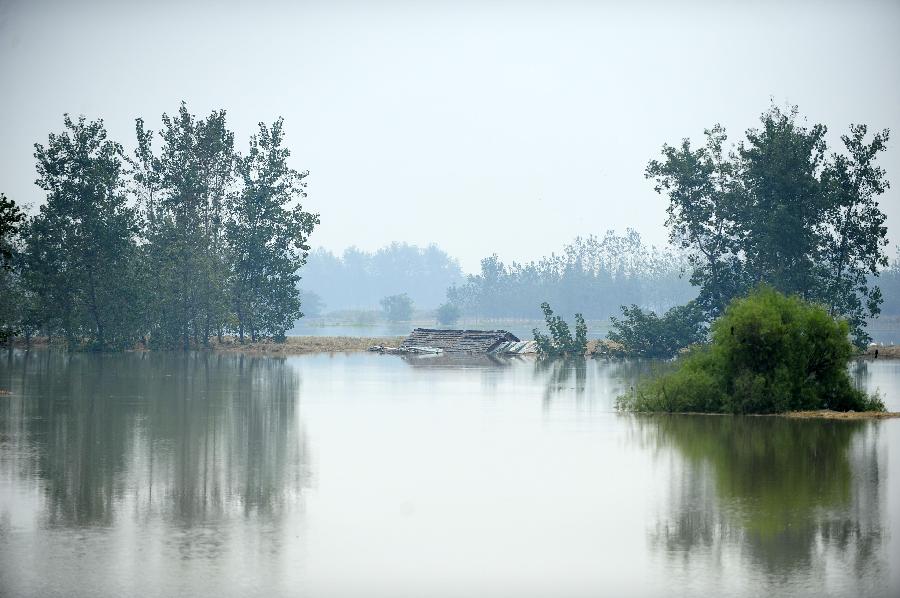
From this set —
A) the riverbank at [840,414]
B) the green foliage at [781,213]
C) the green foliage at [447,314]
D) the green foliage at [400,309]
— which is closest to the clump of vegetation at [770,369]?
the riverbank at [840,414]

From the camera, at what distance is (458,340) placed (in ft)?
263

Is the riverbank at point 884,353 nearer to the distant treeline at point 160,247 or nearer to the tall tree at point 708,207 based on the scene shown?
the tall tree at point 708,207

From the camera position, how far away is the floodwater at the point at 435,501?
13.3m

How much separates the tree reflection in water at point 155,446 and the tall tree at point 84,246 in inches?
983

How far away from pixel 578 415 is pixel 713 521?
1613 cm

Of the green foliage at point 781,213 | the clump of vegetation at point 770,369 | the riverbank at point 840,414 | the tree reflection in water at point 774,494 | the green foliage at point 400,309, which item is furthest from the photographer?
the green foliage at point 400,309

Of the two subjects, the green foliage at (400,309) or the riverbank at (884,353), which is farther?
the green foliage at (400,309)

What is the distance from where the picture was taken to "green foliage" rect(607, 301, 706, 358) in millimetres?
70500

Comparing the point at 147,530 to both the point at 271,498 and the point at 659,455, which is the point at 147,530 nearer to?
the point at 271,498

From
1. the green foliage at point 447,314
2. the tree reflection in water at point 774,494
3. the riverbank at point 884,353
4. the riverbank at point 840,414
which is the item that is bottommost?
the tree reflection in water at point 774,494

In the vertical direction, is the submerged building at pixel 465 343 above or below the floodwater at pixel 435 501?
above

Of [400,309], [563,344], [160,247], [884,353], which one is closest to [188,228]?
[160,247]

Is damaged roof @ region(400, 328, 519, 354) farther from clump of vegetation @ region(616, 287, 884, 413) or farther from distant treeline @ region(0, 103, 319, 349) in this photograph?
clump of vegetation @ region(616, 287, 884, 413)

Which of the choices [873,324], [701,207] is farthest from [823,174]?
[873,324]
